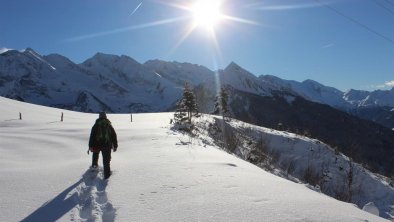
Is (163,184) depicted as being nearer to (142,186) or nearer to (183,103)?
(142,186)

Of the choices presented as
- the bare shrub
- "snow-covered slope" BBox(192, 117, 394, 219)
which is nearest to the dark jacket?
"snow-covered slope" BBox(192, 117, 394, 219)

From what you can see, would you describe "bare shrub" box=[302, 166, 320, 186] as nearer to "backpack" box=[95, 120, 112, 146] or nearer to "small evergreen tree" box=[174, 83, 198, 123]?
"small evergreen tree" box=[174, 83, 198, 123]

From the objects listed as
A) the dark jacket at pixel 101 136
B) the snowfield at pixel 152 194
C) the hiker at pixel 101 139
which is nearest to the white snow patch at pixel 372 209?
the snowfield at pixel 152 194

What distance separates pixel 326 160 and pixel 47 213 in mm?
29538

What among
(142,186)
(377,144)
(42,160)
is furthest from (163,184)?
(377,144)

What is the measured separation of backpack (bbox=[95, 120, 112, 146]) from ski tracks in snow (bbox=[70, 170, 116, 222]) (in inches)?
39.9

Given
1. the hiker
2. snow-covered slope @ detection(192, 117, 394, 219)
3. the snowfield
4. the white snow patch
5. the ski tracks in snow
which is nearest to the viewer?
the snowfield

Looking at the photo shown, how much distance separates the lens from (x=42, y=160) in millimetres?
12125

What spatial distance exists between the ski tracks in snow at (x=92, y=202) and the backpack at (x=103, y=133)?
1.01 m

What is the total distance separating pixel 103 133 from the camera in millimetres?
10680

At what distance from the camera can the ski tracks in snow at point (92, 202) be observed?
6.71m

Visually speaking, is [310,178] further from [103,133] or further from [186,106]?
[103,133]

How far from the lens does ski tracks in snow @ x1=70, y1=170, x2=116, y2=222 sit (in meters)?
6.71

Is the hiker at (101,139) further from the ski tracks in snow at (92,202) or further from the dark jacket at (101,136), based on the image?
the ski tracks in snow at (92,202)
